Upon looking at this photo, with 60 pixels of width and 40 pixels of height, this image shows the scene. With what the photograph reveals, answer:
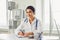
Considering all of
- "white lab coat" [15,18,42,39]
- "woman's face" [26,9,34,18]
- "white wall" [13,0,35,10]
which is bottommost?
"white lab coat" [15,18,42,39]

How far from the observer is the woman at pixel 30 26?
1124mm

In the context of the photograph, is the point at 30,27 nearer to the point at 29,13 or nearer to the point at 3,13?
the point at 29,13

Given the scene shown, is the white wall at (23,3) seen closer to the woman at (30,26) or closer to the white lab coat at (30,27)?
the woman at (30,26)

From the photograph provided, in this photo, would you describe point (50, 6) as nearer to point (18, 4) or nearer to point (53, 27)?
point (53, 27)

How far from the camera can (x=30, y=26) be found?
1.13 meters

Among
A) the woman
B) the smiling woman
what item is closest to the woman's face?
the woman

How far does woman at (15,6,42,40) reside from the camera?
1.12 metres

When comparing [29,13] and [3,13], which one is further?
[3,13]

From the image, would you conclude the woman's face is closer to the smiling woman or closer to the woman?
the woman

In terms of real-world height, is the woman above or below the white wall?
below

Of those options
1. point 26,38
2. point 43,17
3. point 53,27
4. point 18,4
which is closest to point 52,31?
point 53,27

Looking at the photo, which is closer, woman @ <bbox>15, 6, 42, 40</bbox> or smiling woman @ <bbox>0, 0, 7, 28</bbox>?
woman @ <bbox>15, 6, 42, 40</bbox>

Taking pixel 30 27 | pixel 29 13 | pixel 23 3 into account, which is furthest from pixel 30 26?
pixel 23 3

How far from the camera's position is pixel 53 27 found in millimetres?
1212
